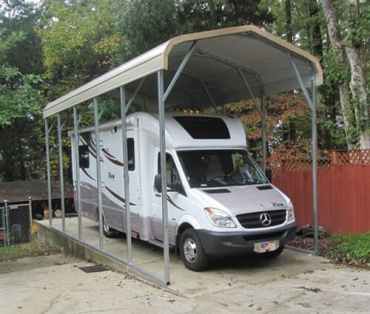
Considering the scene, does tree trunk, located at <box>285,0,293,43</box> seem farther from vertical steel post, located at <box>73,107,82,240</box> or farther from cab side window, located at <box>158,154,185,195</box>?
cab side window, located at <box>158,154,185,195</box>

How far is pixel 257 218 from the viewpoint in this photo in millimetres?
7914

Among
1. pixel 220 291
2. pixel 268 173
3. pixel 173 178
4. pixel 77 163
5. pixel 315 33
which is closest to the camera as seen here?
pixel 220 291

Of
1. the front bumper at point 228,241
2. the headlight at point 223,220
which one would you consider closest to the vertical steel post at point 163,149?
the front bumper at point 228,241

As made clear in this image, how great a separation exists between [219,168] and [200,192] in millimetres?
1064

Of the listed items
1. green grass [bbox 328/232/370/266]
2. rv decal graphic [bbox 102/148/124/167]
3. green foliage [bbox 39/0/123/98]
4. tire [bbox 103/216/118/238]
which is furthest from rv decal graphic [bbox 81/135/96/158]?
green foliage [bbox 39/0/123/98]

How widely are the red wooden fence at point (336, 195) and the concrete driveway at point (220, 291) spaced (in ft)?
4.40

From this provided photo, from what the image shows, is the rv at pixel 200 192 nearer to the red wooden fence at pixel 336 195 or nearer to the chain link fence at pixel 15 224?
the red wooden fence at pixel 336 195

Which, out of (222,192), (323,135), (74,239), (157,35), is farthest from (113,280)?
(323,135)

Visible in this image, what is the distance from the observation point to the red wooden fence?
9453mm

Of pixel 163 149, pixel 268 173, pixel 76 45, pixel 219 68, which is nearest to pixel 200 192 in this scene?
pixel 163 149

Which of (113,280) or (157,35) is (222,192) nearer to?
(113,280)

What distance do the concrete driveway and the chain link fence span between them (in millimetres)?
8950

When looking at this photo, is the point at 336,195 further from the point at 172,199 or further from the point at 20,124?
the point at 20,124

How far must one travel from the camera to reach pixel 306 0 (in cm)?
1700
